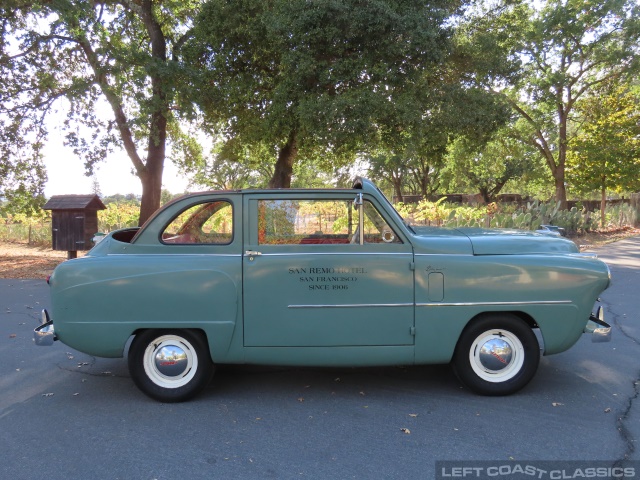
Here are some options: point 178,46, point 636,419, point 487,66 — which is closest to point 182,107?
point 178,46

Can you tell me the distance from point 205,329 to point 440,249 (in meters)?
2.09

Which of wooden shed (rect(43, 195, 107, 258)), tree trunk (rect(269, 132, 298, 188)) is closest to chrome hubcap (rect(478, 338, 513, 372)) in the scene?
tree trunk (rect(269, 132, 298, 188))

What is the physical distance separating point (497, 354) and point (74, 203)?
11.4 metres

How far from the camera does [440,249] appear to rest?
14.4 ft

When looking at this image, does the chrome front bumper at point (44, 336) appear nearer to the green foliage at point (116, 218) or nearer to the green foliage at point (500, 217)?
the green foliage at point (500, 217)

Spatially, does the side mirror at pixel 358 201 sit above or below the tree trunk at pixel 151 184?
below

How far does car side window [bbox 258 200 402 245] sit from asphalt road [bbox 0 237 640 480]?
4.47 ft

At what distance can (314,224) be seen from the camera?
4.59 meters

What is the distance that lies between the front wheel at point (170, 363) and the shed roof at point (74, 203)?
9.33 metres

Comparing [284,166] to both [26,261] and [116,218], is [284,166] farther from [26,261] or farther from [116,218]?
[116,218]

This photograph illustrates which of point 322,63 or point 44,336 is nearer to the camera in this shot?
point 44,336

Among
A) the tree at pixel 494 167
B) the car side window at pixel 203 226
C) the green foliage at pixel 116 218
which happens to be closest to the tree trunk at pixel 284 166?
the green foliage at pixel 116 218

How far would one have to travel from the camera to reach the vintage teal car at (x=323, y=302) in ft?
14.1

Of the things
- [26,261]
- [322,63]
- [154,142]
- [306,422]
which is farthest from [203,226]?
[26,261]
